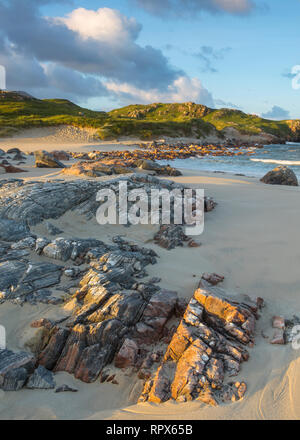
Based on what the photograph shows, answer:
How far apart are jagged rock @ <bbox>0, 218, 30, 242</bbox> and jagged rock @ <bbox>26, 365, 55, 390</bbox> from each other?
129 inches

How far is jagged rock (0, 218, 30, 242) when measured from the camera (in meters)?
6.11

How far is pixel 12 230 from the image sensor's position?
20.6 ft

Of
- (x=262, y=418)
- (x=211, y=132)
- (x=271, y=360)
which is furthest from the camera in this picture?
(x=211, y=132)

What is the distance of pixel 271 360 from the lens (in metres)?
3.59

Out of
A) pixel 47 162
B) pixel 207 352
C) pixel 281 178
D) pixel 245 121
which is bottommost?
pixel 207 352

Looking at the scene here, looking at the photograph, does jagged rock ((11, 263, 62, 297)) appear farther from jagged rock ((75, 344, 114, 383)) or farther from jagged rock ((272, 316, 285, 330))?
jagged rock ((272, 316, 285, 330))

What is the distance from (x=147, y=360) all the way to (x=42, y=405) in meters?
1.30

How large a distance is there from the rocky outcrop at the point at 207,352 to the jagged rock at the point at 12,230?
13.2 ft

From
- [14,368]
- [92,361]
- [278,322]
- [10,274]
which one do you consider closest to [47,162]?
[10,274]

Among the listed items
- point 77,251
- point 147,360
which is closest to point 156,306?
point 147,360

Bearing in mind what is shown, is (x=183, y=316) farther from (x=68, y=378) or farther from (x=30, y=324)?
(x=30, y=324)

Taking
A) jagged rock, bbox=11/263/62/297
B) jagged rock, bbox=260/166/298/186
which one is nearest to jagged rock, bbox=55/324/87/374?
jagged rock, bbox=11/263/62/297

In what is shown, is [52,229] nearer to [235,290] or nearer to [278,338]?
[235,290]

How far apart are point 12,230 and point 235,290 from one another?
4784mm
